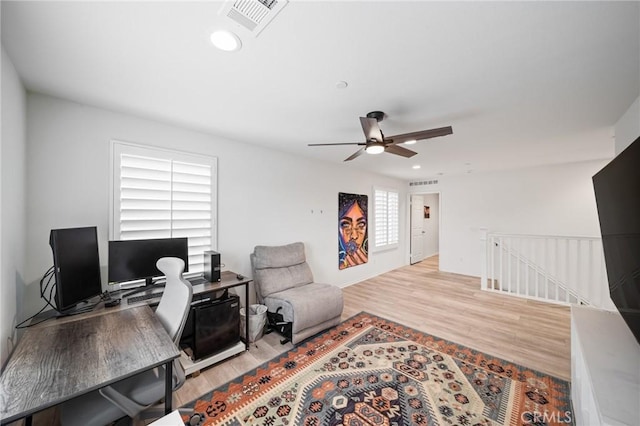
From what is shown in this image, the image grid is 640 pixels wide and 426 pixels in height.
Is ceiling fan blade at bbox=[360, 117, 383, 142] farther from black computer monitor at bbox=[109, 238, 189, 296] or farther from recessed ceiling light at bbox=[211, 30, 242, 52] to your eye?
black computer monitor at bbox=[109, 238, 189, 296]

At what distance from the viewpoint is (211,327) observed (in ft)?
7.68

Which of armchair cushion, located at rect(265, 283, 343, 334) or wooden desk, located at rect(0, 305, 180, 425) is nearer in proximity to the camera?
wooden desk, located at rect(0, 305, 180, 425)

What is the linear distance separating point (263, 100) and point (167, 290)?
1.74 metres

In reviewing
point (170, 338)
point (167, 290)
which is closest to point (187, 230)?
point (167, 290)

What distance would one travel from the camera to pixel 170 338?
147 centimetres

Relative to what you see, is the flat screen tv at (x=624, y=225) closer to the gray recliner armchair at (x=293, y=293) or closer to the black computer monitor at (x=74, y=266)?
the gray recliner armchair at (x=293, y=293)

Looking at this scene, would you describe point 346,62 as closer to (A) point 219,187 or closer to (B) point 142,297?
(A) point 219,187

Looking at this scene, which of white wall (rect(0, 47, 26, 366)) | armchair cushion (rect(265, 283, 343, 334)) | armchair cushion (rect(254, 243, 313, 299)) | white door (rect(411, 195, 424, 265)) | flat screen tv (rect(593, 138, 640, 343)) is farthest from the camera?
white door (rect(411, 195, 424, 265))

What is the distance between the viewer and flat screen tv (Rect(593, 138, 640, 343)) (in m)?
1.10

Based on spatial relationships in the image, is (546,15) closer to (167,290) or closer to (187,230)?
(167,290)

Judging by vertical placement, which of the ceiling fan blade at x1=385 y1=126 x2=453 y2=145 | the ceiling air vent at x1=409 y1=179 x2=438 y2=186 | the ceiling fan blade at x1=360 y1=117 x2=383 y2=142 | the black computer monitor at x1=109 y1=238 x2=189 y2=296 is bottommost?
A: the black computer monitor at x1=109 y1=238 x2=189 y2=296

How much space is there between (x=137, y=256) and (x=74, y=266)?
49 centimetres

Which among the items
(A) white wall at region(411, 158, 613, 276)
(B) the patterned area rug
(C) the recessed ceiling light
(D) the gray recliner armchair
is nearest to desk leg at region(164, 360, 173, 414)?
(B) the patterned area rug

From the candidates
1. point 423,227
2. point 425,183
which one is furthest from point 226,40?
point 423,227
